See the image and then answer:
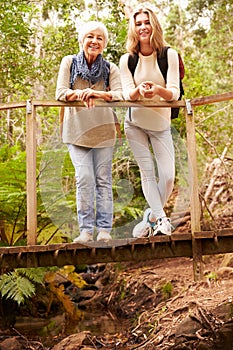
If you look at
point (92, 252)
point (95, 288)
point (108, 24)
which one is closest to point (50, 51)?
point (108, 24)

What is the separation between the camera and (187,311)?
18.9ft

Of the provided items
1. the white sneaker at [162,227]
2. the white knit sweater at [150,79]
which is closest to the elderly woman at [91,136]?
the white knit sweater at [150,79]

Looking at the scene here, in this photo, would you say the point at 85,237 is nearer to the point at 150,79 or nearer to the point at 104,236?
the point at 104,236

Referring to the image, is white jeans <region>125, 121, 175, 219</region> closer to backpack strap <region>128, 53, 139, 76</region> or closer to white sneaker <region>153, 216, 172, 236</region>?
white sneaker <region>153, 216, 172, 236</region>

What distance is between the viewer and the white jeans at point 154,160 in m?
3.92

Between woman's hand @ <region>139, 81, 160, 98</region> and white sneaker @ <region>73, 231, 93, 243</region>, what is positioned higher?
woman's hand @ <region>139, 81, 160, 98</region>

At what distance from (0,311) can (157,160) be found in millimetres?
4181

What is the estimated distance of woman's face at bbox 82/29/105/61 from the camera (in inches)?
147

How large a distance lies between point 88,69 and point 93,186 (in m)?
0.78

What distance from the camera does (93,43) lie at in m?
3.74

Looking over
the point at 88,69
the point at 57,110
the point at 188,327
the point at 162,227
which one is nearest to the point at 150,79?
the point at 88,69

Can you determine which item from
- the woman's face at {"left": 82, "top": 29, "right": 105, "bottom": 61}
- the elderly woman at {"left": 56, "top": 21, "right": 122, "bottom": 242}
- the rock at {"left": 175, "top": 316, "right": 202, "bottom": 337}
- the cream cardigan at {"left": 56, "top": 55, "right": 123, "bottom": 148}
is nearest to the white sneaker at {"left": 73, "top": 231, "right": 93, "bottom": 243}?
the elderly woman at {"left": 56, "top": 21, "right": 122, "bottom": 242}

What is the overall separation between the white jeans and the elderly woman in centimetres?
23

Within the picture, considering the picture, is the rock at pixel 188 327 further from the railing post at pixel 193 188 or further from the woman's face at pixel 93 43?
the woman's face at pixel 93 43
